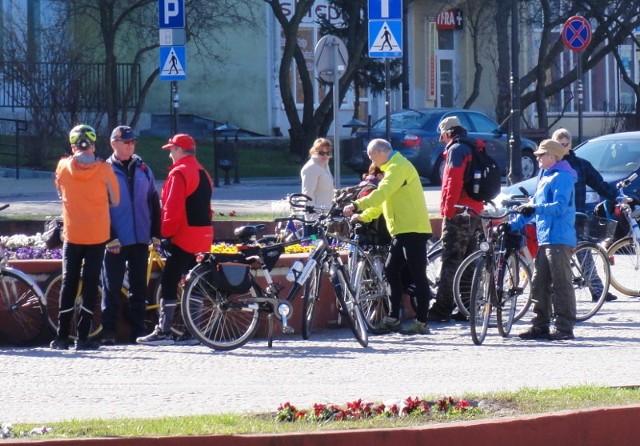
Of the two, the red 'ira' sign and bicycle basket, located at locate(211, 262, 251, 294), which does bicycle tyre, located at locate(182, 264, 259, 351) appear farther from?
the red 'ira' sign

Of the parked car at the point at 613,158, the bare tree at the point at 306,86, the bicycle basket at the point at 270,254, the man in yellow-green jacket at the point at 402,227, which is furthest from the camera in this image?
the bare tree at the point at 306,86

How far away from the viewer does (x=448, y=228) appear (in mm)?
11969

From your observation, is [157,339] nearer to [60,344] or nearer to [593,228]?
[60,344]

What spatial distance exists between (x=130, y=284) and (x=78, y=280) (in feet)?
1.65

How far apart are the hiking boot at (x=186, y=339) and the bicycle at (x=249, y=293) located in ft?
1.03

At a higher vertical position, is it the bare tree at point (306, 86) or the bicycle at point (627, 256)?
the bare tree at point (306, 86)

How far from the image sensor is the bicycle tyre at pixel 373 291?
1146 centimetres

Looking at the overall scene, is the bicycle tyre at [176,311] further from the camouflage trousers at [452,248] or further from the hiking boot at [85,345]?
the camouflage trousers at [452,248]

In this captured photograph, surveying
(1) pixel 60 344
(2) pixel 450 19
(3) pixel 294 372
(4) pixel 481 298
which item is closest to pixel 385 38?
(4) pixel 481 298

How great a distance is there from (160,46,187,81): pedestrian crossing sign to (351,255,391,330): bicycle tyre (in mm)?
7834

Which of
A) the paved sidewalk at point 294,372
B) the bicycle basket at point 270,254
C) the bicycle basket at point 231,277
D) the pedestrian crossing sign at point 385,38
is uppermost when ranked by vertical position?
the pedestrian crossing sign at point 385,38

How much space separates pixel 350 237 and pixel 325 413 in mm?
4393

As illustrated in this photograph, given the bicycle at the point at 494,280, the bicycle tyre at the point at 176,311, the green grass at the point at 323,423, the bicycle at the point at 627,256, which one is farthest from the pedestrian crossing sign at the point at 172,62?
the green grass at the point at 323,423

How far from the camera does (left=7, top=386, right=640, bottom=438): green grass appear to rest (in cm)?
693
